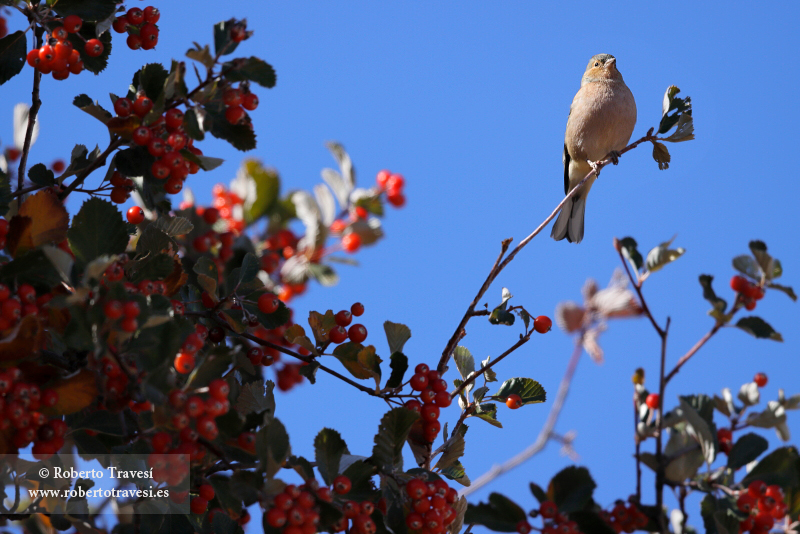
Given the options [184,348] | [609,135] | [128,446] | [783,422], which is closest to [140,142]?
[184,348]

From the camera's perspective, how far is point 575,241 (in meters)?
5.54

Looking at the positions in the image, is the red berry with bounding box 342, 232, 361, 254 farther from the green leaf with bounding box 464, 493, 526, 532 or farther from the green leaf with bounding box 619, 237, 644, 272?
the green leaf with bounding box 619, 237, 644, 272

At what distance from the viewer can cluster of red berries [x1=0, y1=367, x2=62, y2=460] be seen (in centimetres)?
150

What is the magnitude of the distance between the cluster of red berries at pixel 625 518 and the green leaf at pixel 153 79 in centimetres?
210

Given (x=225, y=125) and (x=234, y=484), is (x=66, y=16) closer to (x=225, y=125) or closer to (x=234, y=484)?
(x=225, y=125)

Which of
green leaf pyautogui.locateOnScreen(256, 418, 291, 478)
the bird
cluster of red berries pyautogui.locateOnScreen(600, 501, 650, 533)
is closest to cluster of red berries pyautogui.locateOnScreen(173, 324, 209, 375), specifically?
green leaf pyautogui.locateOnScreen(256, 418, 291, 478)

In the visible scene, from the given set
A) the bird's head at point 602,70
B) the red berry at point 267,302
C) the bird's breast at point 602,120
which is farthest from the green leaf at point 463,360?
the bird's head at point 602,70

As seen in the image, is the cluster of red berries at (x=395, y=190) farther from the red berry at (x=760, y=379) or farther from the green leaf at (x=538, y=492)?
the red berry at (x=760, y=379)

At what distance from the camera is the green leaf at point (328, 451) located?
1.68 meters

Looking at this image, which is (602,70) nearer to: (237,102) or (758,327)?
(758,327)

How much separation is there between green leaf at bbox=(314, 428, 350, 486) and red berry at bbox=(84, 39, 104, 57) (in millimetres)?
1595

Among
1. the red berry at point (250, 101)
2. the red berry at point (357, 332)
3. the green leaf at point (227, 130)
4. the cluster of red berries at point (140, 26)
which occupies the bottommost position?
the red berry at point (357, 332)

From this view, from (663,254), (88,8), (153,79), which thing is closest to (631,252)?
(663,254)

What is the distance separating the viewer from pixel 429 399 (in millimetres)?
2027
